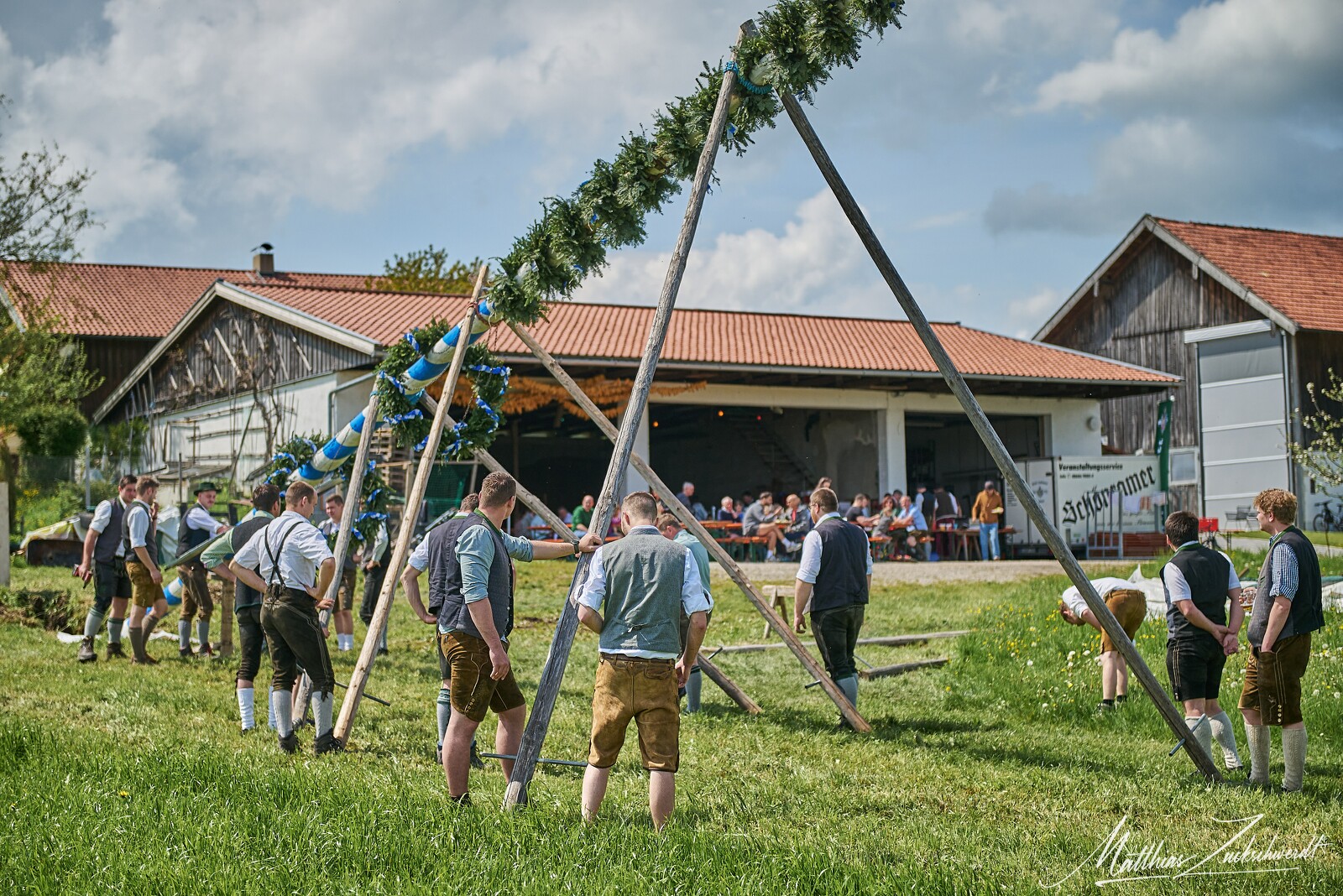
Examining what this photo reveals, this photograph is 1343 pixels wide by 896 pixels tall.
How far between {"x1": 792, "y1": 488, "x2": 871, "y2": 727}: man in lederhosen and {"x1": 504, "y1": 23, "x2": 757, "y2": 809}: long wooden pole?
8.81ft

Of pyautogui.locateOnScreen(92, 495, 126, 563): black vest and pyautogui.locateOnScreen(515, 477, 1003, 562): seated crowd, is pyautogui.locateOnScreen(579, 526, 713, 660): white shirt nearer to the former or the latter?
pyautogui.locateOnScreen(92, 495, 126, 563): black vest

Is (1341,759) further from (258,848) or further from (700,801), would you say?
(258,848)

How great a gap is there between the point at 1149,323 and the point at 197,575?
102ft

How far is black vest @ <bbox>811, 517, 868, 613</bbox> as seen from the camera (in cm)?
997

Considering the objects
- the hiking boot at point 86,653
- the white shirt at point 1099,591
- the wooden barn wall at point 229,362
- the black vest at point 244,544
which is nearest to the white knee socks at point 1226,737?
the white shirt at point 1099,591

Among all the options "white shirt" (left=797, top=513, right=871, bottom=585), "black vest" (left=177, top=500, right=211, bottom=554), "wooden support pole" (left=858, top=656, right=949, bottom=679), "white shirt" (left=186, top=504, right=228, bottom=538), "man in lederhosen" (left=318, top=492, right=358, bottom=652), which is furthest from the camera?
"man in lederhosen" (left=318, top=492, right=358, bottom=652)

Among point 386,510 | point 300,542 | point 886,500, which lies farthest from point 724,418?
point 300,542

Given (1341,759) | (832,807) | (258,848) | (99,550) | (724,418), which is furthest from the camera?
(724,418)

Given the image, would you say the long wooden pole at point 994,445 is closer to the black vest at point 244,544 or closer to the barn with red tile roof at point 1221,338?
the black vest at point 244,544

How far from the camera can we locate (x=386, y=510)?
1260 cm

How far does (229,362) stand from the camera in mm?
31703

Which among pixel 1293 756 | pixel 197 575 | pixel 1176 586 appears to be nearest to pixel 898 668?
pixel 1176 586

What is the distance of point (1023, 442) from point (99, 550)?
84.2 feet

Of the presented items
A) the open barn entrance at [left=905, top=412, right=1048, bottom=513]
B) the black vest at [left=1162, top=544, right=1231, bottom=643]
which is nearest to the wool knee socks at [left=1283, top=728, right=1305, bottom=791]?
the black vest at [left=1162, top=544, right=1231, bottom=643]
